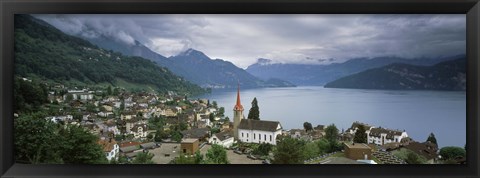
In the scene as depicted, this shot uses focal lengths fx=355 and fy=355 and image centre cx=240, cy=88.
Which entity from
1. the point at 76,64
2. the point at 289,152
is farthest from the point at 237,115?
the point at 76,64

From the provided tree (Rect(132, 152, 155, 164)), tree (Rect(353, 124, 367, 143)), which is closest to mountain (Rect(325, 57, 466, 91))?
tree (Rect(353, 124, 367, 143))

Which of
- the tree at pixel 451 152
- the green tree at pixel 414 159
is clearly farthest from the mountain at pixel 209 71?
the tree at pixel 451 152

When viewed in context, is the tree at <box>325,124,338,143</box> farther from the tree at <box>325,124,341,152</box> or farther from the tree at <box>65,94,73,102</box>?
the tree at <box>65,94,73,102</box>

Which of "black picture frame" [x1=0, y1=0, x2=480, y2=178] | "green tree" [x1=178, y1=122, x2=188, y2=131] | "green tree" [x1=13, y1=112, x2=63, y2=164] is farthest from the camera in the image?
"green tree" [x1=178, y1=122, x2=188, y2=131]

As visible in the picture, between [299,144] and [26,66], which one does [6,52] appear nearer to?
[26,66]

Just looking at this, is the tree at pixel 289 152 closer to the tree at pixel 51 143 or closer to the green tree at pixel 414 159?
the green tree at pixel 414 159
